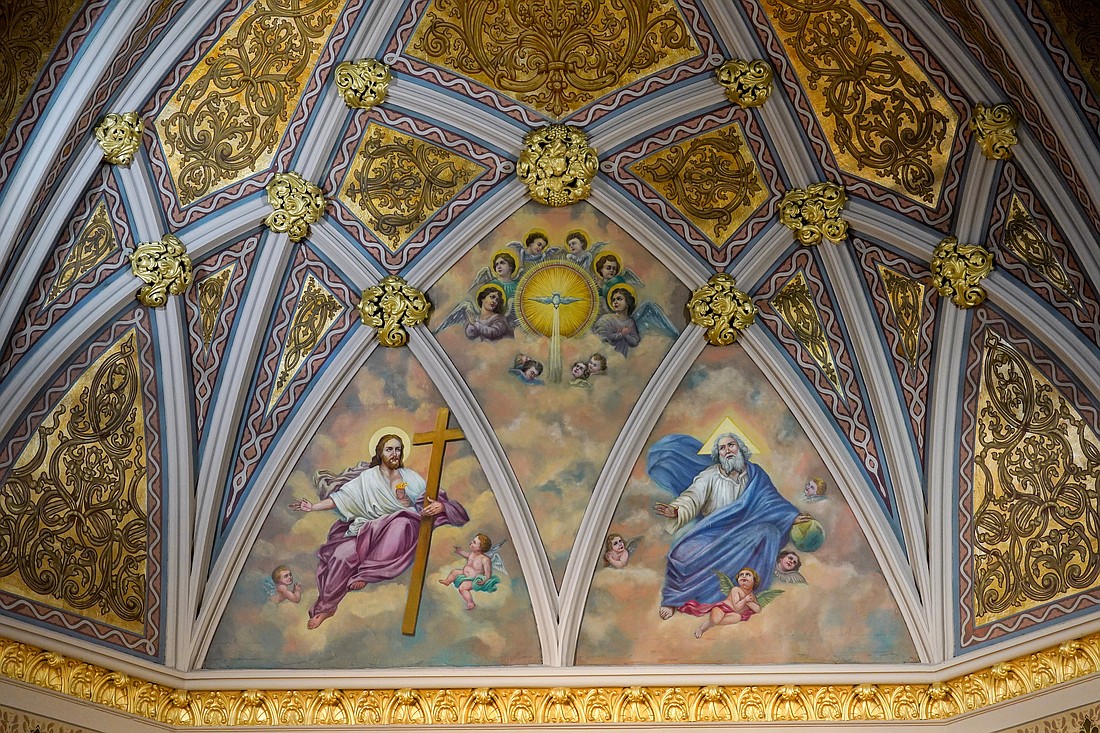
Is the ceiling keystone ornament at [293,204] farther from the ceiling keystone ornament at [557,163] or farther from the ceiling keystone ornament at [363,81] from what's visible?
the ceiling keystone ornament at [557,163]

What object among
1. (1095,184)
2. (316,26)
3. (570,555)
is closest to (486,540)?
(570,555)

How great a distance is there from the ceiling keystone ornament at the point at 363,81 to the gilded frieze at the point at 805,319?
416 centimetres

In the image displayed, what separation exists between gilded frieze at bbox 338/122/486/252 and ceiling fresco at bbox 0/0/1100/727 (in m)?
0.03

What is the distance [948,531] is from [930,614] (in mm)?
777

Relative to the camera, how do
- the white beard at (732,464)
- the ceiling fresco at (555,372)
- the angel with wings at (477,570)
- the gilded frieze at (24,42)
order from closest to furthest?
the gilded frieze at (24,42) < the ceiling fresco at (555,372) < the angel with wings at (477,570) < the white beard at (732,464)

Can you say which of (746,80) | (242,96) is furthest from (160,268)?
(746,80)

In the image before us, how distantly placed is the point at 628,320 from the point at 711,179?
1.54 meters

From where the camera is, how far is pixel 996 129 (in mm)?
13445

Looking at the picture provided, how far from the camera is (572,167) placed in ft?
48.4

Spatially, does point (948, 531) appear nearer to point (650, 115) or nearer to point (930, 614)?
point (930, 614)

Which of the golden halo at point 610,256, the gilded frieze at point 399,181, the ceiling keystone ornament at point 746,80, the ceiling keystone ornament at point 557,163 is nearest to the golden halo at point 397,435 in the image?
the gilded frieze at point 399,181

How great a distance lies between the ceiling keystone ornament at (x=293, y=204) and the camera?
14531mm

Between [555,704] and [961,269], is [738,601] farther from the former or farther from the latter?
[961,269]

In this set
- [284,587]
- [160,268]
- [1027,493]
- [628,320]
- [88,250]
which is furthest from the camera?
[628,320]
